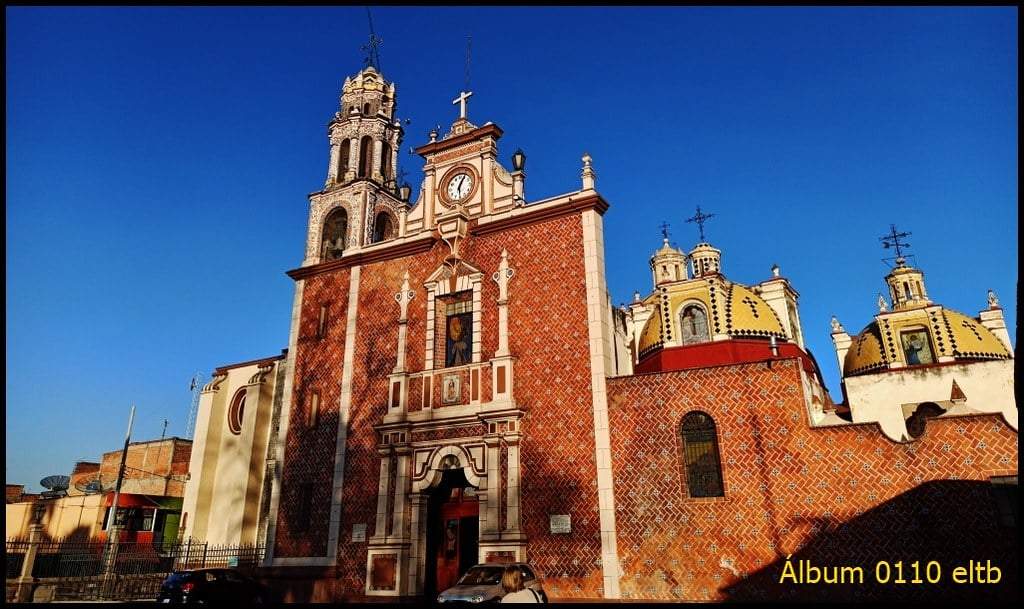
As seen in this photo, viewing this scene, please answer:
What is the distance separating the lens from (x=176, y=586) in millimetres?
15133

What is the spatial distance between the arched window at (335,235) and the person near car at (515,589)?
50.1 ft

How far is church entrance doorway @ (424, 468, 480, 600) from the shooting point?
17.7m

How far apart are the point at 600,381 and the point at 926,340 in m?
20.1

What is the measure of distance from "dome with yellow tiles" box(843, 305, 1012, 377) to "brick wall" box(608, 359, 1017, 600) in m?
17.0

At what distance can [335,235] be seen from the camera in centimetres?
2531

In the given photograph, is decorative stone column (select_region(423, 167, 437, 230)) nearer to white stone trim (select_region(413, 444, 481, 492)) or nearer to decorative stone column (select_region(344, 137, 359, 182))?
decorative stone column (select_region(344, 137, 359, 182))

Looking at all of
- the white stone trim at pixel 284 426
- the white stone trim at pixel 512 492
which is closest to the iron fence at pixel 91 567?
the white stone trim at pixel 284 426

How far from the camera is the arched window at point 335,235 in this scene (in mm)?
24797

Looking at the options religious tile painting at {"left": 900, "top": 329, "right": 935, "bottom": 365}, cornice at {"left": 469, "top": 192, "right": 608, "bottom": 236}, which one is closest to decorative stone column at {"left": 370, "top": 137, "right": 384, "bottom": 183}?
cornice at {"left": 469, "top": 192, "right": 608, "bottom": 236}

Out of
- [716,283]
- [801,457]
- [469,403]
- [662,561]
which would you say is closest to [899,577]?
[801,457]

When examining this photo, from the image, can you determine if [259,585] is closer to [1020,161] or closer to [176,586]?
[176,586]

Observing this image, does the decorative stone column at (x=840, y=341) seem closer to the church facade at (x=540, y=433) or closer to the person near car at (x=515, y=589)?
the church facade at (x=540, y=433)

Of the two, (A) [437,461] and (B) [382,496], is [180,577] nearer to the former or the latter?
(B) [382,496]

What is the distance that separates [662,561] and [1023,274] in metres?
12.0
